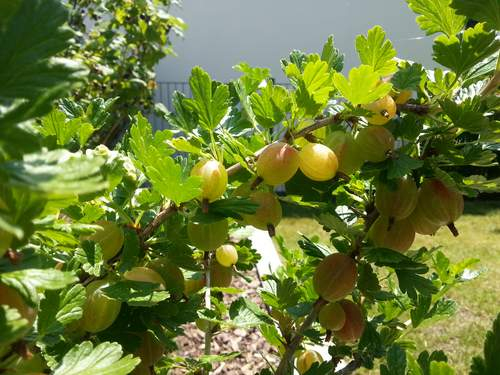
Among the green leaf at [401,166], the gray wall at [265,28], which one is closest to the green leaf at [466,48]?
the green leaf at [401,166]

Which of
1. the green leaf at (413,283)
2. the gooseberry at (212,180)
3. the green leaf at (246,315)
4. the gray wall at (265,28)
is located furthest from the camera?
the gray wall at (265,28)

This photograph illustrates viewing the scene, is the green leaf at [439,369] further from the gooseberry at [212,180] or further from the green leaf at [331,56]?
the green leaf at [331,56]

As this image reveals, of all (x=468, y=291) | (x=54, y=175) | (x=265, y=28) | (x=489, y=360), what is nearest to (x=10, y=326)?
(x=54, y=175)

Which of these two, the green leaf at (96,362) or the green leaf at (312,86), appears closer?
the green leaf at (96,362)

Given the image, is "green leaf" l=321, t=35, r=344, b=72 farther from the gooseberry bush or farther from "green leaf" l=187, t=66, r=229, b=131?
"green leaf" l=187, t=66, r=229, b=131

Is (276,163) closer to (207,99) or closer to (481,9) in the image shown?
(207,99)
